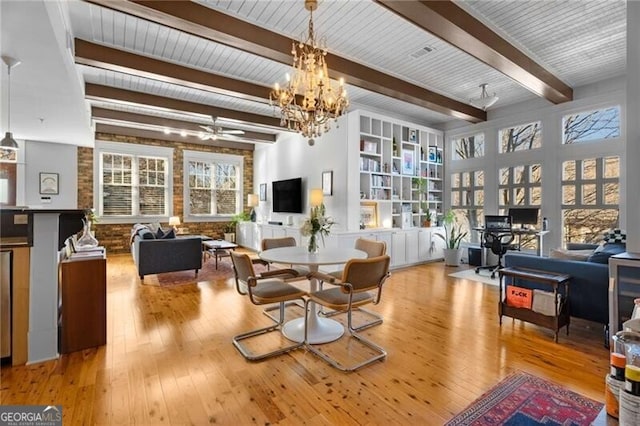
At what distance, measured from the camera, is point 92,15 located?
3137 mm

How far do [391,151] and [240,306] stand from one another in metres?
4.18

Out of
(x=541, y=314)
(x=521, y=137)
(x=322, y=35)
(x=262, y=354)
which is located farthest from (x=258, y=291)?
(x=521, y=137)

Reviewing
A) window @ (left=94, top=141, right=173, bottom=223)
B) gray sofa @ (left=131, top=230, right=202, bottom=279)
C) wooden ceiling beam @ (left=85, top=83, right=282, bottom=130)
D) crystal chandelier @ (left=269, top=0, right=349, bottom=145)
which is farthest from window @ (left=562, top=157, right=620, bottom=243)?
window @ (left=94, top=141, right=173, bottom=223)

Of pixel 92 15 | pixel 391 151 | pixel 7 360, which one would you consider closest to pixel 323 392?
pixel 7 360

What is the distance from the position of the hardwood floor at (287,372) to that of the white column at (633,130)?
1.09 meters

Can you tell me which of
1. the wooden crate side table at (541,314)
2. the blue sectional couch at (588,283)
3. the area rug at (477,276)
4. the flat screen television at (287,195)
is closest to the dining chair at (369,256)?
the wooden crate side table at (541,314)

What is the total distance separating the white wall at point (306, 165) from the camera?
5.82 meters

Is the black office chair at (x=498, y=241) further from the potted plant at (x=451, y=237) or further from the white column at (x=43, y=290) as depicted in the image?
the white column at (x=43, y=290)

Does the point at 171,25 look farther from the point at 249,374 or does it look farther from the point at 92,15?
the point at 249,374

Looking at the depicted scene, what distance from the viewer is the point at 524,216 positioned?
578 cm

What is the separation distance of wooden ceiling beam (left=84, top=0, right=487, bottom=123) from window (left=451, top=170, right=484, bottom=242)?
9.40 feet

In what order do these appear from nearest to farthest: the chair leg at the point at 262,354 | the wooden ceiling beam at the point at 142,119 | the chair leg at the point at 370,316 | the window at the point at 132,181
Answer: the chair leg at the point at 262,354 → the chair leg at the point at 370,316 → the wooden ceiling beam at the point at 142,119 → the window at the point at 132,181

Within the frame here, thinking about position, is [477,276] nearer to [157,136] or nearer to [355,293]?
[355,293]

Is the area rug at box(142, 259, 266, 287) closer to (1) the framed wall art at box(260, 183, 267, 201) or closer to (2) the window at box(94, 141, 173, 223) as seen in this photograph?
(1) the framed wall art at box(260, 183, 267, 201)
